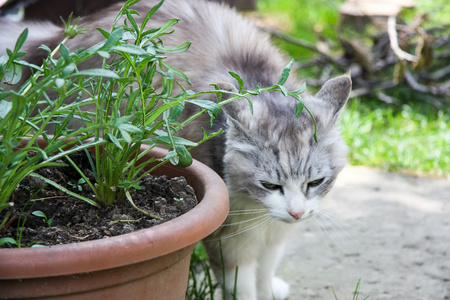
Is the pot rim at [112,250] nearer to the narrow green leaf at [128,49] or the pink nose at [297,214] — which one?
the narrow green leaf at [128,49]

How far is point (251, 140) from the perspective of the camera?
2.30m

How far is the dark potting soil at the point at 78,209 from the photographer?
5.40ft

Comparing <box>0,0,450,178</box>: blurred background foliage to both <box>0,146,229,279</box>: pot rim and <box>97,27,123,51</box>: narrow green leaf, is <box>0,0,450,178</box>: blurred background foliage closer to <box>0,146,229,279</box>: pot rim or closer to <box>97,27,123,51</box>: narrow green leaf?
<box>0,146,229,279</box>: pot rim

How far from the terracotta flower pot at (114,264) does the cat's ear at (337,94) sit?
88 cm

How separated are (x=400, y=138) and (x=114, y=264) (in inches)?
132

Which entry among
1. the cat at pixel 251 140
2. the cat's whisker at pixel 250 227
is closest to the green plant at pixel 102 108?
the cat at pixel 251 140

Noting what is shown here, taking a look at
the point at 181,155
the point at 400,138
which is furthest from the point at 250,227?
the point at 400,138

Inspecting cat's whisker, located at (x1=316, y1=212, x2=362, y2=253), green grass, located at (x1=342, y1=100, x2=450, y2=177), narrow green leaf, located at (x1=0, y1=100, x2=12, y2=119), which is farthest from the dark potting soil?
green grass, located at (x1=342, y1=100, x2=450, y2=177)

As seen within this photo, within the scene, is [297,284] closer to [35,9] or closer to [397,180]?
[397,180]

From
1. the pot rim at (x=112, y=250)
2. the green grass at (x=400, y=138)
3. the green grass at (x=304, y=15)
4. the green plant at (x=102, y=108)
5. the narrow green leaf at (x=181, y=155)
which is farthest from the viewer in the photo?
the green grass at (x=304, y=15)

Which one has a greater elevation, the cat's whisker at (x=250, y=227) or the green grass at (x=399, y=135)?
the cat's whisker at (x=250, y=227)

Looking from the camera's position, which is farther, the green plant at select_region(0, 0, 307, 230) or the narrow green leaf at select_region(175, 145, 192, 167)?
the narrow green leaf at select_region(175, 145, 192, 167)

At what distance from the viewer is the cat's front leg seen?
2796mm

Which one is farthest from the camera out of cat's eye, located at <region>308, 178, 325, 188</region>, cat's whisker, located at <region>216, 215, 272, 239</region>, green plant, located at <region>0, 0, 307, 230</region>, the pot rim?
cat's whisker, located at <region>216, 215, 272, 239</region>
